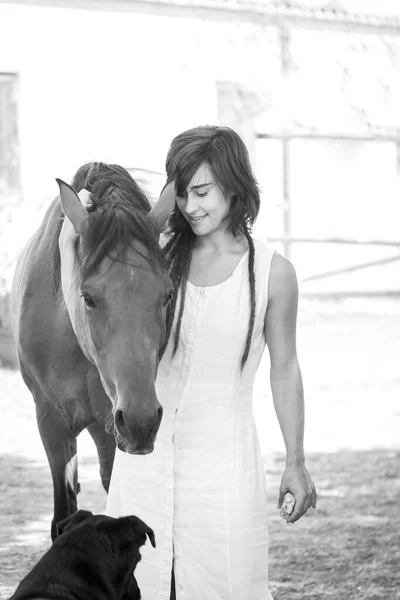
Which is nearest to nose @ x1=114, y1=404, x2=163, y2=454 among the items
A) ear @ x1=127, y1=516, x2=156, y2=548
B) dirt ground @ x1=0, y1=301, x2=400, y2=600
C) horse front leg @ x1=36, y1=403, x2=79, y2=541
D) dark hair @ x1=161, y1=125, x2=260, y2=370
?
ear @ x1=127, y1=516, x2=156, y2=548

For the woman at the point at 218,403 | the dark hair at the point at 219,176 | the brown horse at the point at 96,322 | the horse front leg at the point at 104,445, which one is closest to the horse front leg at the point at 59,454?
the brown horse at the point at 96,322

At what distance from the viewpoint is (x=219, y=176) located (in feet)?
8.59

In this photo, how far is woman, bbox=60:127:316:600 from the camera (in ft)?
8.53

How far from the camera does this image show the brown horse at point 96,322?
8.13ft

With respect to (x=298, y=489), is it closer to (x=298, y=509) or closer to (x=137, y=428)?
(x=298, y=509)

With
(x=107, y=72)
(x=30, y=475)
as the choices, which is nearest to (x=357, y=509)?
(x=30, y=475)

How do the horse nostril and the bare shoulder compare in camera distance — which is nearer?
the horse nostril

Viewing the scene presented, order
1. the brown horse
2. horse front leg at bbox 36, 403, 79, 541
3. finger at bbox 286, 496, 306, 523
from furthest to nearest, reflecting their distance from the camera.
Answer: horse front leg at bbox 36, 403, 79, 541 < finger at bbox 286, 496, 306, 523 < the brown horse

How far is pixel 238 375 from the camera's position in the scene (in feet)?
8.63

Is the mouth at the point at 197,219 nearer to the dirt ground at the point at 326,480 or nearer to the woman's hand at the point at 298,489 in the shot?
the woman's hand at the point at 298,489

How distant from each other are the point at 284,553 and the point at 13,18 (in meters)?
7.90

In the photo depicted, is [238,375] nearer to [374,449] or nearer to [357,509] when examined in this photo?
[357,509]

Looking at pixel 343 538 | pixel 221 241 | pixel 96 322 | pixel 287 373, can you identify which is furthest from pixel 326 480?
pixel 96 322

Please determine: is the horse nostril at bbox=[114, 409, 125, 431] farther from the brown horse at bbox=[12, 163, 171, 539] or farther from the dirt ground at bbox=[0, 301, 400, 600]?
the dirt ground at bbox=[0, 301, 400, 600]
